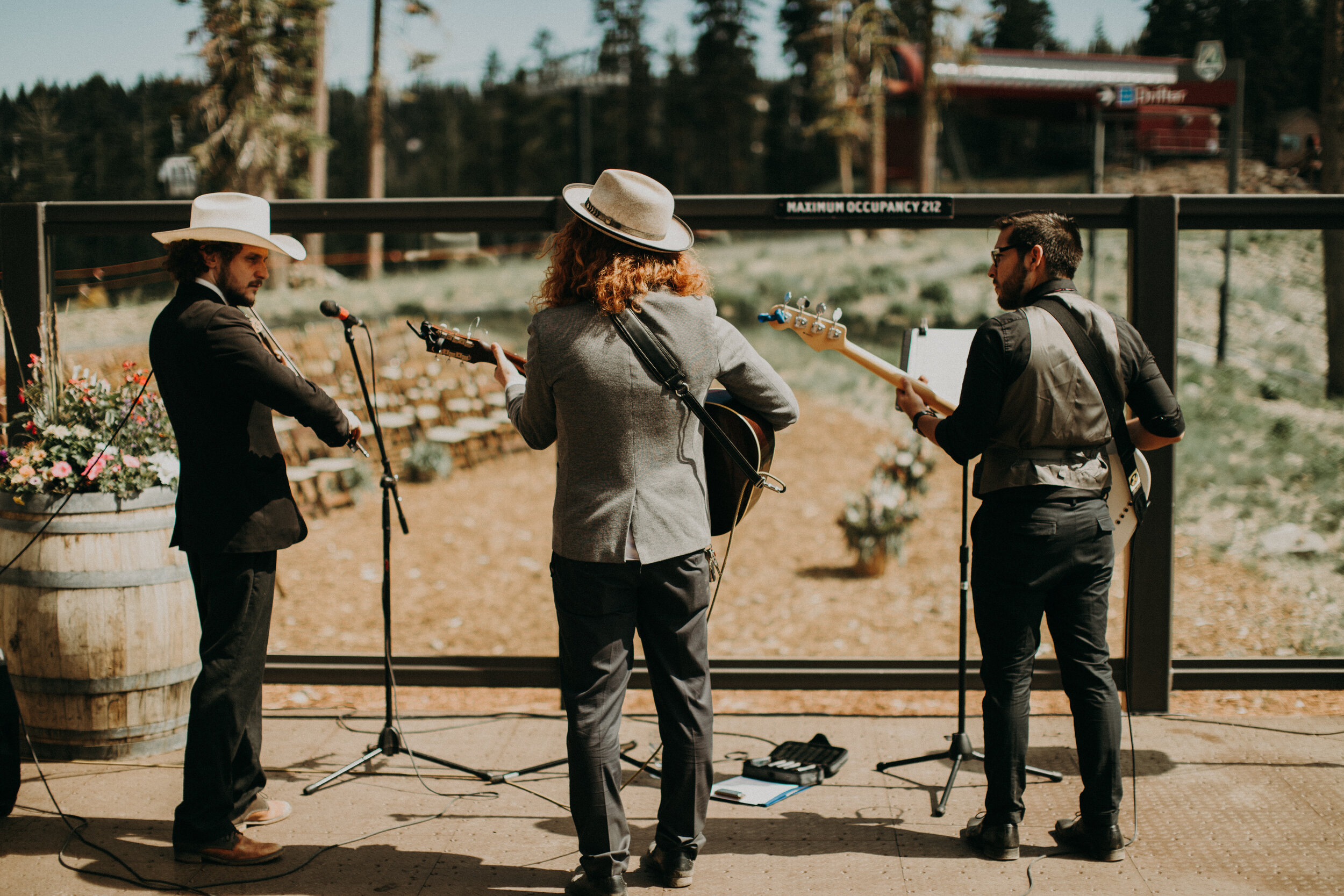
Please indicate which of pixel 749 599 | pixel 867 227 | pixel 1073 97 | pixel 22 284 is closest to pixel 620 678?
pixel 867 227

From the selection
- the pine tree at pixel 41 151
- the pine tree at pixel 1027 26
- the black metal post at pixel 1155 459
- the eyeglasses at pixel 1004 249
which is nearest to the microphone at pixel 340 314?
the eyeglasses at pixel 1004 249

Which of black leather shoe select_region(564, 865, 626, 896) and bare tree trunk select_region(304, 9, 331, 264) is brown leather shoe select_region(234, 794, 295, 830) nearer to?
black leather shoe select_region(564, 865, 626, 896)

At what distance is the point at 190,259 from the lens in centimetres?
322

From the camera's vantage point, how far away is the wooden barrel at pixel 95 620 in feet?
12.7

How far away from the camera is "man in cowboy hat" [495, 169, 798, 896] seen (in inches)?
110

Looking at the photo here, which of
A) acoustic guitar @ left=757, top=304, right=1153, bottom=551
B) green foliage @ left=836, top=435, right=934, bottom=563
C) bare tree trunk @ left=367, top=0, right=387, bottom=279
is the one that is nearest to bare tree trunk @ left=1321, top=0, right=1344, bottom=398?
green foliage @ left=836, top=435, right=934, bottom=563

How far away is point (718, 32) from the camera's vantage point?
47500 mm

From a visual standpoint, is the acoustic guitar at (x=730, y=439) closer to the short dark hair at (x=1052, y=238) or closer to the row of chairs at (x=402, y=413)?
the short dark hair at (x=1052, y=238)

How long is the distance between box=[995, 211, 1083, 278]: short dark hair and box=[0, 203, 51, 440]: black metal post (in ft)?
13.4

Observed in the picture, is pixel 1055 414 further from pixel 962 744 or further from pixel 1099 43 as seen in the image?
pixel 1099 43

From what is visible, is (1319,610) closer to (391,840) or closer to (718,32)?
(391,840)

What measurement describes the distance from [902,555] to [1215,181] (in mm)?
16853

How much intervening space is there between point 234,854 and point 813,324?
2603 mm

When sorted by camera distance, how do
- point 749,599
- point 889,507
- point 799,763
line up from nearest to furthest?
point 799,763
point 889,507
point 749,599
